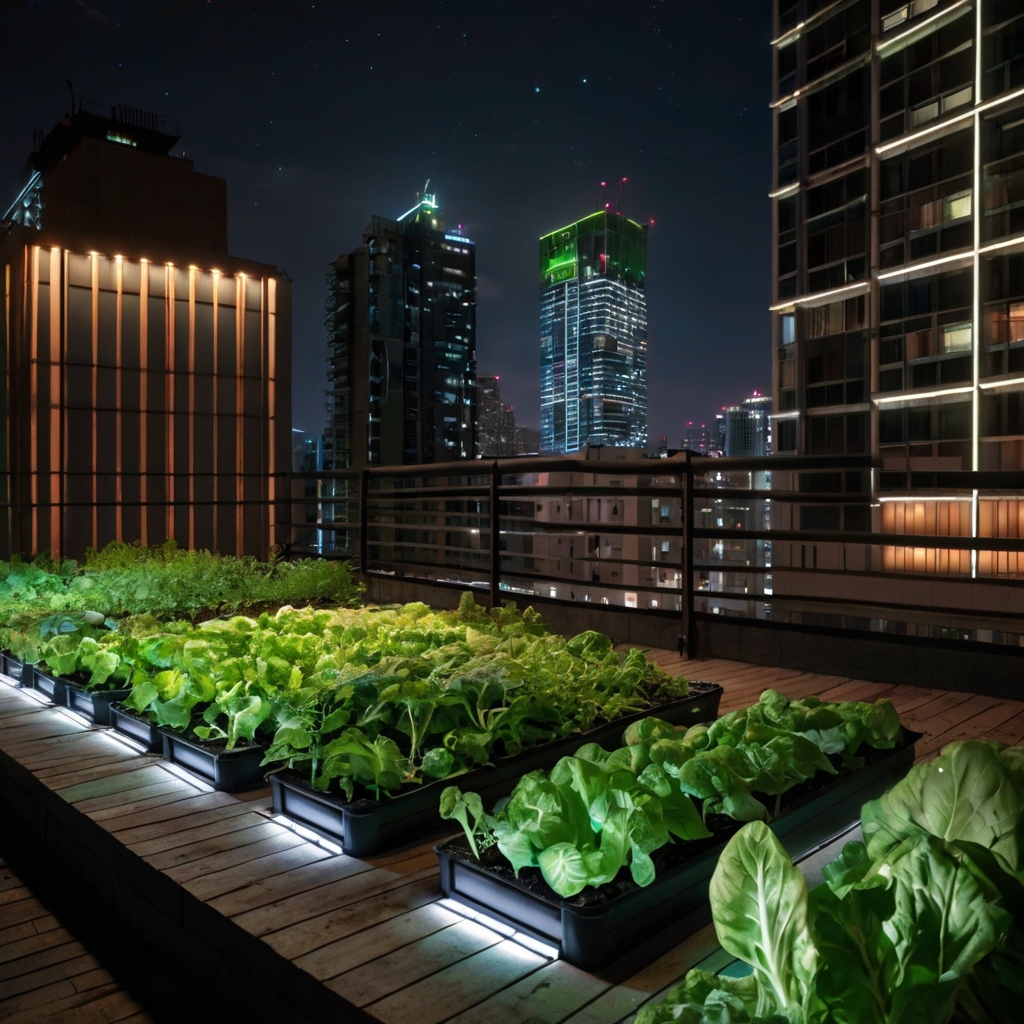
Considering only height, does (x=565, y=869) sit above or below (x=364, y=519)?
below

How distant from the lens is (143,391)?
988cm

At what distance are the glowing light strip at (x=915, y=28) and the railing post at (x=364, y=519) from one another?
844 inches

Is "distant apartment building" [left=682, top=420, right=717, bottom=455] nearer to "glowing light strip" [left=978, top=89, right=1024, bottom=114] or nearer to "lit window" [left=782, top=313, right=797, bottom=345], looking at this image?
"lit window" [left=782, top=313, right=797, bottom=345]

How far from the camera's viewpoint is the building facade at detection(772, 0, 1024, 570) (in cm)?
1867

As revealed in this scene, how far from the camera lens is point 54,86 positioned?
19672 millimetres

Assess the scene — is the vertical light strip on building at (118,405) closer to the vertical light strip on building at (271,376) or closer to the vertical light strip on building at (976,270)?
the vertical light strip on building at (271,376)

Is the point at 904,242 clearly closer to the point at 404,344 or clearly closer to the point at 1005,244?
the point at 1005,244

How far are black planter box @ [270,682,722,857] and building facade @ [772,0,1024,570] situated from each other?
17.1m

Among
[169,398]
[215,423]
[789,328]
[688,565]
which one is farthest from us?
[789,328]

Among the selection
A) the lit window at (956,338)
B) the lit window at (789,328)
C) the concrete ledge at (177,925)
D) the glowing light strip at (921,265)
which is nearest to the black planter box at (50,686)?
the concrete ledge at (177,925)

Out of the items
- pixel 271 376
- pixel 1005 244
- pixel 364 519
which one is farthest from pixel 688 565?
pixel 1005 244

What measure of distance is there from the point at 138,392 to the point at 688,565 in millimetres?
8423

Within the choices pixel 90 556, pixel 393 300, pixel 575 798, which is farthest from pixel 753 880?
pixel 393 300

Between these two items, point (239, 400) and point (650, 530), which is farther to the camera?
point (239, 400)
